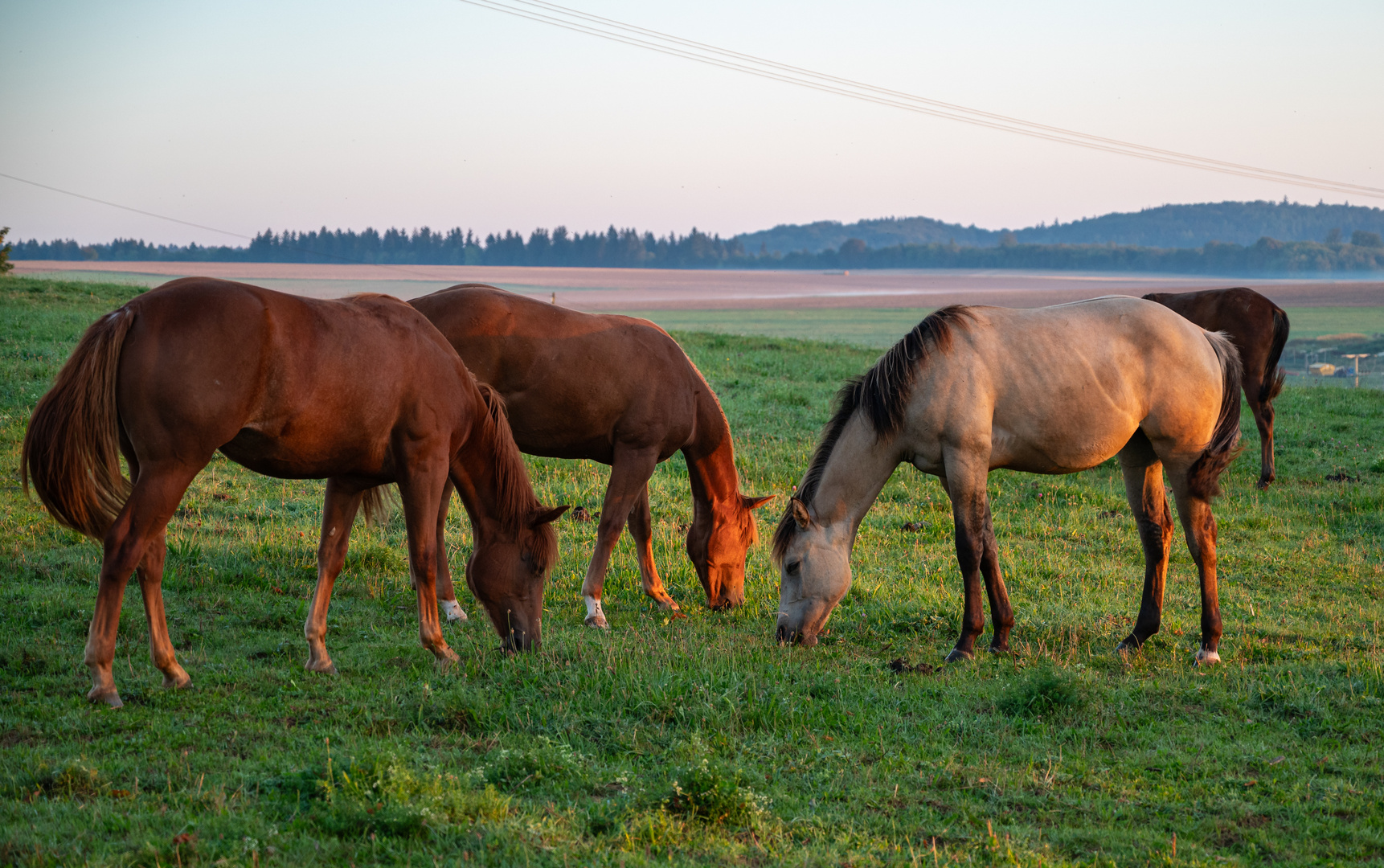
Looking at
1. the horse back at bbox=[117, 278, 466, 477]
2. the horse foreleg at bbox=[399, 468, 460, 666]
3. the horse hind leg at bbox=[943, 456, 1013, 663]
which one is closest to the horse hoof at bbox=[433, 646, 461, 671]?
the horse foreleg at bbox=[399, 468, 460, 666]

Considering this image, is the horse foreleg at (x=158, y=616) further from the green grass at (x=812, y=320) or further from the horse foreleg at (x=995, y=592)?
the green grass at (x=812, y=320)

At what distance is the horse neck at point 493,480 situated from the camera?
6.24 metres

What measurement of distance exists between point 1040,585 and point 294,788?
6379 mm

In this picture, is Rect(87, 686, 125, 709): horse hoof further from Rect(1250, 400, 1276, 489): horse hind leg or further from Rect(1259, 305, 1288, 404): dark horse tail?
Rect(1259, 305, 1288, 404): dark horse tail

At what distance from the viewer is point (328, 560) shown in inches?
238

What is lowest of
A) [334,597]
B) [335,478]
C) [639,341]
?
[334,597]

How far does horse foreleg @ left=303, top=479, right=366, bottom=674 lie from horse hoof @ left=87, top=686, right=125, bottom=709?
107 cm

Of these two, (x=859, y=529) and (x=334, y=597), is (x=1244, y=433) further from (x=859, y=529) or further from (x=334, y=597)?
(x=334, y=597)

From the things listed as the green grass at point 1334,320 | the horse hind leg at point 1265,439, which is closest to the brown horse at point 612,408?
the horse hind leg at point 1265,439

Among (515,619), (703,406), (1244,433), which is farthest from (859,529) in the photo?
(1244,433)

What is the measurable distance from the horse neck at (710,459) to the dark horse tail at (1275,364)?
895 centimetres

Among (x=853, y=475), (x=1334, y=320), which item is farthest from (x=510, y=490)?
(x=1334, y=320)

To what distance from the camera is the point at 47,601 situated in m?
6.52

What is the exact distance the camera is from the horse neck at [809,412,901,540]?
267 inches
